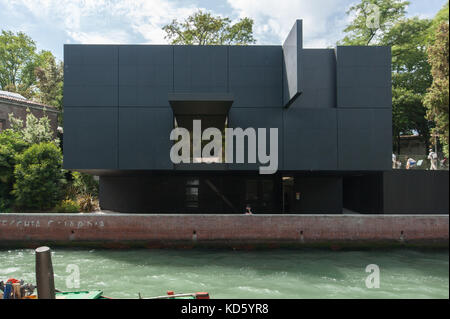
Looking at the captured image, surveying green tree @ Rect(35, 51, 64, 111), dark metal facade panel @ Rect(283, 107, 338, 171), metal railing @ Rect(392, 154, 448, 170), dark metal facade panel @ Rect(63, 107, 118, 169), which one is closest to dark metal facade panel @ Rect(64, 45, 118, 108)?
dark metal facade panel @ Rect(63, 107, 118, 169)

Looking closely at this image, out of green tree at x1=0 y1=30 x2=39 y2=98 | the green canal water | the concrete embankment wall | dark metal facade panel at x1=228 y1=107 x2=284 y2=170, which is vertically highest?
green tree at x1=0 y1=30 x2=39 y2=98

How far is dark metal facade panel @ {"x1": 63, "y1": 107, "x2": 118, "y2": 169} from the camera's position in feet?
48.0

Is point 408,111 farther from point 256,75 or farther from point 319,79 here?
point 256,75

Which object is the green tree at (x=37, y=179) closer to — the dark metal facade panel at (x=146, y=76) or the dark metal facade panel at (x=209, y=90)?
the dark metal facade panel at (x=209, y=90)

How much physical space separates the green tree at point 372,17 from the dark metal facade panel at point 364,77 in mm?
11543

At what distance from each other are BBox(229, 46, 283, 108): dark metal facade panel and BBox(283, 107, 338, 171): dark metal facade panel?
66.8 inches

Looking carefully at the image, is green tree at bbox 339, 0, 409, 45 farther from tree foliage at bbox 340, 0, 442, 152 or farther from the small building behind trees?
the small building behind trees

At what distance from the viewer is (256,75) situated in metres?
15.1

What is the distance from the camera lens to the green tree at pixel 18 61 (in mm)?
35156

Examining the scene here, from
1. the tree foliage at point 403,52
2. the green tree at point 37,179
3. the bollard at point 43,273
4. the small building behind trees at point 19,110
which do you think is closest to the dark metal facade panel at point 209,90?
the green tree at point 37,179
